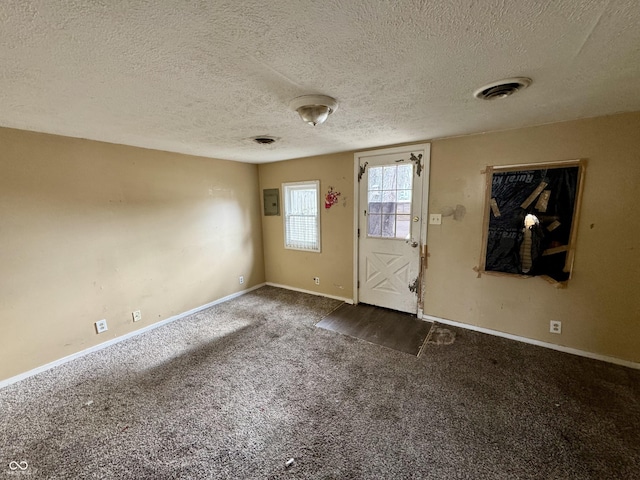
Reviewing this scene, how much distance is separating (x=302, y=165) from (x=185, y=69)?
258 cm

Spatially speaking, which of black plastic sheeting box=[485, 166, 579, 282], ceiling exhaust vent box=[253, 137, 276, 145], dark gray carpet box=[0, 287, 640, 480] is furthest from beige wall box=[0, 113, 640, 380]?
ceiling exhaust vent box=[253, 137, 276, 145]

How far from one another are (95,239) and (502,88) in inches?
142

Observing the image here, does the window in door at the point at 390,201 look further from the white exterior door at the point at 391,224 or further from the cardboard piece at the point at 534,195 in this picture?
the cardboard piece at the point at 534,195

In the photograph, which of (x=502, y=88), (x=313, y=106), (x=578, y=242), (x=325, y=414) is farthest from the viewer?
(x=578, y=242)

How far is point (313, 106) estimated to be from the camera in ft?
5.34

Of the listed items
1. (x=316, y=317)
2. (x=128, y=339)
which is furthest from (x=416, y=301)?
(x=128, y=339)

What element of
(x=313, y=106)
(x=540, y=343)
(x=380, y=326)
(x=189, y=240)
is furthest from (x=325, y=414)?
(x=189, y=240)

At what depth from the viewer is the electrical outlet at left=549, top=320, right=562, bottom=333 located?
2371mm

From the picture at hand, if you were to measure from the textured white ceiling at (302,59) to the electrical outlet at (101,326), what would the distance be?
1863 mm

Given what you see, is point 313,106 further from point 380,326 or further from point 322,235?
point 380,326

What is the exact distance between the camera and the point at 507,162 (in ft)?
7.98

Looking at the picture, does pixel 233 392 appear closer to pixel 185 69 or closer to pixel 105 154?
pixel 185 69

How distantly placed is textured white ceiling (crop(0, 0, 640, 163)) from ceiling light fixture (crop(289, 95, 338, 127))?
6 centimetres

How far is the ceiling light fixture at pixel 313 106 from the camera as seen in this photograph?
5.14 ft
